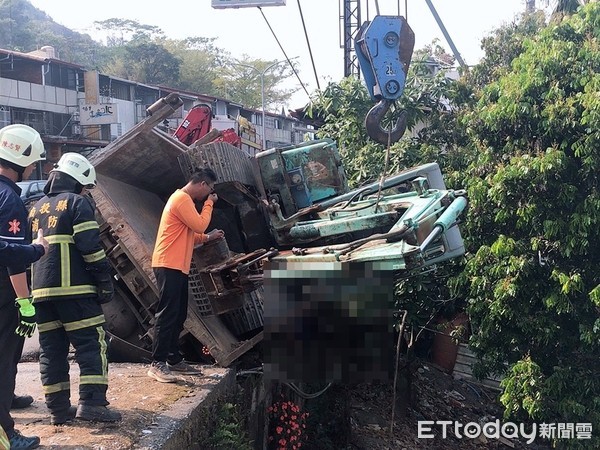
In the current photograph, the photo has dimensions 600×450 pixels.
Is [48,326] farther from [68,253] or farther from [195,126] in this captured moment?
[195,126]

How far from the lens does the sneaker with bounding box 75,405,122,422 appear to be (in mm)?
3658

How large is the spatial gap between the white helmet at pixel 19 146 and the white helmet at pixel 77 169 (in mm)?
283

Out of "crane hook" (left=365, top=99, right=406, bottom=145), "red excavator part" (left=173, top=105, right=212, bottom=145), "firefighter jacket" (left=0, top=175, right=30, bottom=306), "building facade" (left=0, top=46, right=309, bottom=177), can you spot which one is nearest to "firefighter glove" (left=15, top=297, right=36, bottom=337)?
"firefighter jacket" (left=0, top=175, right=30, bottom=306)

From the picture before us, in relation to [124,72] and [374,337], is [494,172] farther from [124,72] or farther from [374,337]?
[124,72]

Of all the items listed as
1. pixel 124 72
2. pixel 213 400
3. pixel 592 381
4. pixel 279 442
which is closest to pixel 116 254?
pixel 213 400

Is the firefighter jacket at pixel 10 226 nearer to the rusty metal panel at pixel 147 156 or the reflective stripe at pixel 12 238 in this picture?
the reflective stripe at pixel 12 238

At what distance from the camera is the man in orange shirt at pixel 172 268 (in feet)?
14.8

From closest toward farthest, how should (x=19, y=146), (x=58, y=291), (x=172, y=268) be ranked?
(x=19, y=146) < (x=58, y=291) < (x=172, y=268)

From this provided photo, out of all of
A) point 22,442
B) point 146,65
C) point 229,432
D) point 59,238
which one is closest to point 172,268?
point 59,238

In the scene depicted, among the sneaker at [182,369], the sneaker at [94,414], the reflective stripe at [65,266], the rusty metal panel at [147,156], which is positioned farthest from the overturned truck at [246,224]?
the reflective stripe at [65,266]

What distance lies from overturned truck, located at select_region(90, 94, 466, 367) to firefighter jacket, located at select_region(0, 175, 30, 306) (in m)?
1.71

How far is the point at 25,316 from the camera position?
3.33m

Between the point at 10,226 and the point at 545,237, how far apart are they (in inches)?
186

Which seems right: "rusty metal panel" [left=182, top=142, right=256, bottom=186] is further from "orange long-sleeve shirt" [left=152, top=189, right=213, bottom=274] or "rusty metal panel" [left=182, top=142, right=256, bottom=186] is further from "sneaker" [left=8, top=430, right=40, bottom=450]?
"sneaker" [left=8, top=430, right=40, bottom=450]
